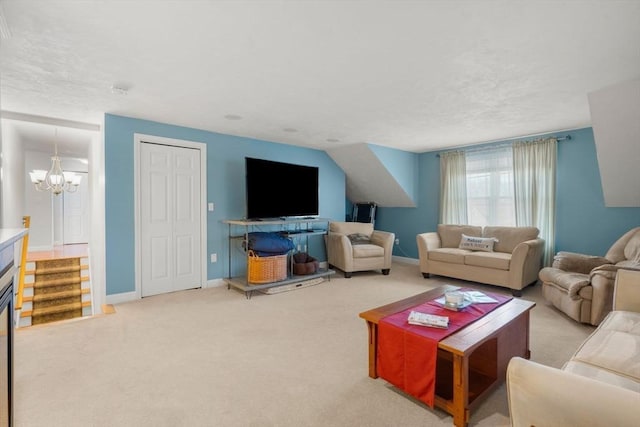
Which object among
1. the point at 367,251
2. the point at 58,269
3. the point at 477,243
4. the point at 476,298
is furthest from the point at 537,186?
the point at 58,269

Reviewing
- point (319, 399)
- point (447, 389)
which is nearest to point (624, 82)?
point (447, 389)

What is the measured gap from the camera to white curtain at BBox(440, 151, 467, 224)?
218 inches

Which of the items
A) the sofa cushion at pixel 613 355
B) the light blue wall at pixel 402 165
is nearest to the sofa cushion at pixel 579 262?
the sofa cushion at pixel 613 355

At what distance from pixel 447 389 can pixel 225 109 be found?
3.23m

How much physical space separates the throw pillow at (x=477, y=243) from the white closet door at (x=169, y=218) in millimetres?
3923

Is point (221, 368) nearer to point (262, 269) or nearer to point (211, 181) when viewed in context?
point (262, 269)

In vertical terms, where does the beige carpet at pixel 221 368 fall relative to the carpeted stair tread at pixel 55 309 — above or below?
above

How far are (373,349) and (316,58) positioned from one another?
206cm

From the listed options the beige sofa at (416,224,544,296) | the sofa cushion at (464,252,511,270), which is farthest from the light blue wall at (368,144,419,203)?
the sofa cushion at (464,252,511,270)

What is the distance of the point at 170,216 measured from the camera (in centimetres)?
412

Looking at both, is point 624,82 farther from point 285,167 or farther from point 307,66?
point 285,167

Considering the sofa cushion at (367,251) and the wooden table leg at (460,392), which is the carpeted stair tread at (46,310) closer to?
the sofa cushion at (367,251)

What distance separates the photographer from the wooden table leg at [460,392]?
167 cm

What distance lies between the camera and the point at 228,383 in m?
2.08
